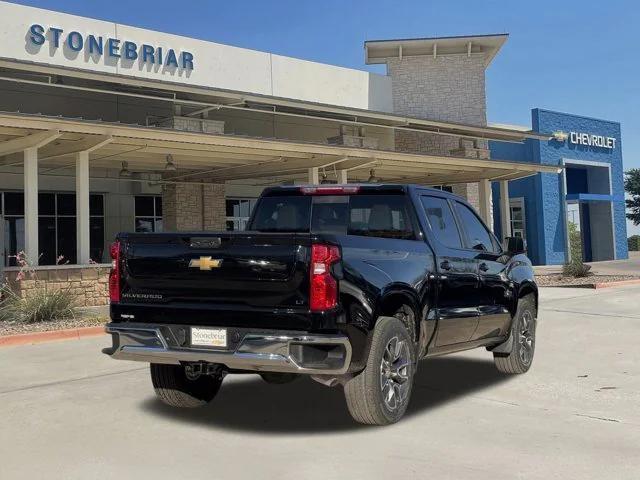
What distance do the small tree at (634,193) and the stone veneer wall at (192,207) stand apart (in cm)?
5233

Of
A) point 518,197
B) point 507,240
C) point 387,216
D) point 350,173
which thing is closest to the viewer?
point 387,216

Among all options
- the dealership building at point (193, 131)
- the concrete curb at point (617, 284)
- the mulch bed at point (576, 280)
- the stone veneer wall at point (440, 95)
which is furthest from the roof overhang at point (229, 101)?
the concrete curb at point (617, 284)

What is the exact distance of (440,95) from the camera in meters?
29.7

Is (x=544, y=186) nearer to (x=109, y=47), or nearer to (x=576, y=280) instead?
(x=576, y=280)

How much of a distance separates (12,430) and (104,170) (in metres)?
18.4

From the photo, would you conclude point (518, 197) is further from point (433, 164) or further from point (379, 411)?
point (379, 411)

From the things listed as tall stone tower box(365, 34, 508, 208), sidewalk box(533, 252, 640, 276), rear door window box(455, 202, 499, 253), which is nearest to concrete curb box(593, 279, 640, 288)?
sidewalk box(533, 252, 640, 276)

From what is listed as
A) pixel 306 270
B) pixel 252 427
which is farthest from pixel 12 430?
pixel 306 270

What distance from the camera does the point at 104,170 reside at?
902 inches

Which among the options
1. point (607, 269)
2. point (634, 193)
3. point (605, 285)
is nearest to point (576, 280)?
point (605, 285)

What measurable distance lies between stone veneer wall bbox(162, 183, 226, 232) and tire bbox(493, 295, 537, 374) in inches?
676

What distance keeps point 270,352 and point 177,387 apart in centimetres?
161

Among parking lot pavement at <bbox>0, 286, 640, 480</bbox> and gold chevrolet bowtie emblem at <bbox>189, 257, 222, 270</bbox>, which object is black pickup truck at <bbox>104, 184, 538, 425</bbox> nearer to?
gold chevrolet bowtie emblem at <bbox>189, 257, 222, 270</bbox>

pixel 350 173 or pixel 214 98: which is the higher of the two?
pixel 214 98
